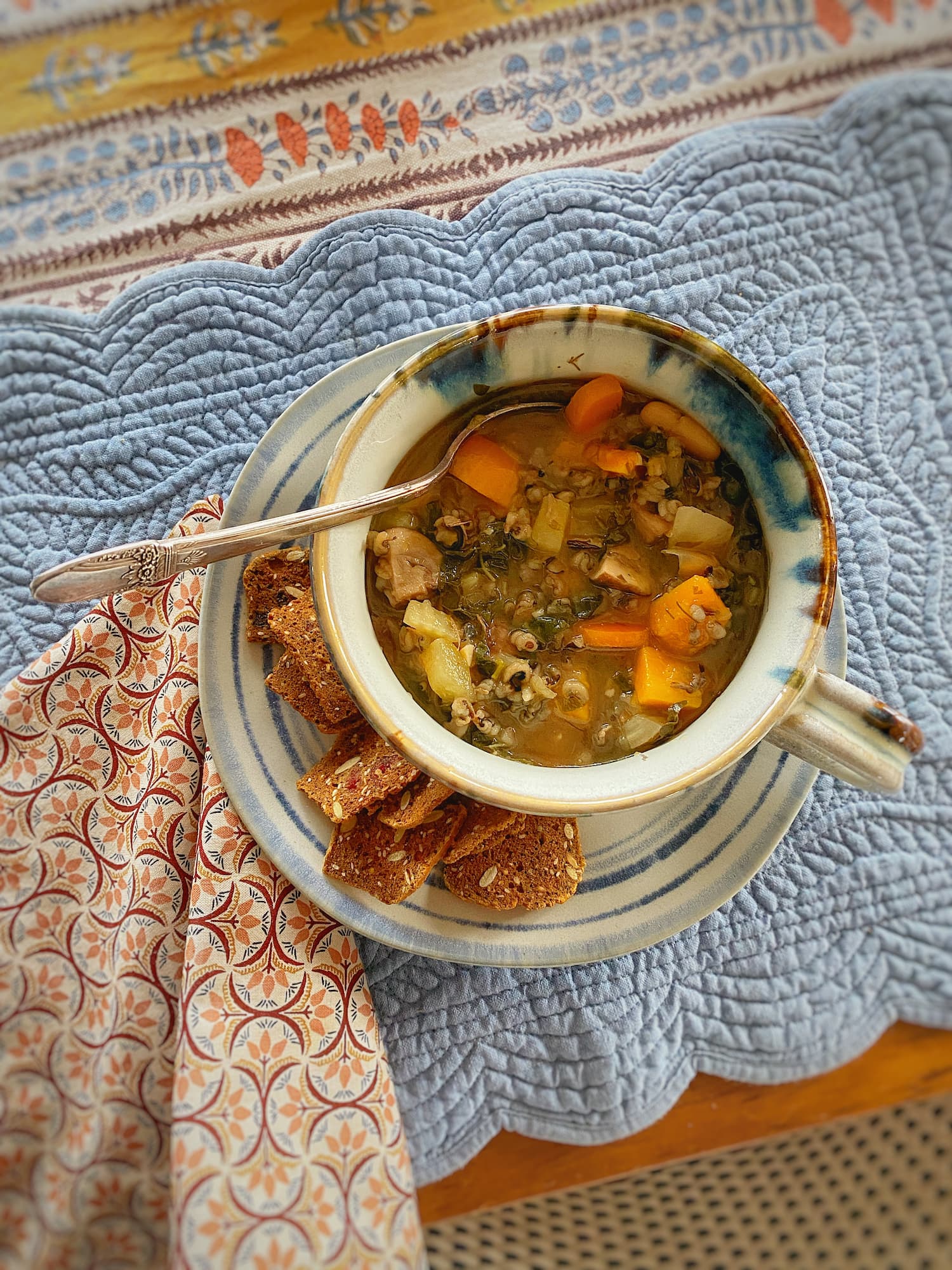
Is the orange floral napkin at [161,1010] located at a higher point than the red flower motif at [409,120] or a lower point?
lower

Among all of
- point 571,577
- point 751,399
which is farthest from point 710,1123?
point 751,399

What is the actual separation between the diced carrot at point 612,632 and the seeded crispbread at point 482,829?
0.33 meters

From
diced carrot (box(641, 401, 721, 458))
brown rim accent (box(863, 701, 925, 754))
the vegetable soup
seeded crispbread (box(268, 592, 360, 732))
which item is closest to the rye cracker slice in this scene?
seeded crispbread (box(268, 592, 360, 732))

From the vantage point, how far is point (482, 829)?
5.39ft

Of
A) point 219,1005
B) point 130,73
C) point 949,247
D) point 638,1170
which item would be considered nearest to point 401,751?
point 219,1005

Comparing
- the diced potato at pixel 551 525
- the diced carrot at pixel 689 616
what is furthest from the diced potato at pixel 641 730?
the diced potato at pixel 551 525

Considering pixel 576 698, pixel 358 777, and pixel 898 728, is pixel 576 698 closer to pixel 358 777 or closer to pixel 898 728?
pixel 358 777

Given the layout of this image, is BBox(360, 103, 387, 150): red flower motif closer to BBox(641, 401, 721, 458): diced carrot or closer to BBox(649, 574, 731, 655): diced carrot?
BBox(641, 401, 721, 458): diced carrot

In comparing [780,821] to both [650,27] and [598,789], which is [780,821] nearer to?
[598,789]

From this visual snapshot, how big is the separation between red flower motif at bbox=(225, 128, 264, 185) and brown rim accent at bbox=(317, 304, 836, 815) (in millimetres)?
940

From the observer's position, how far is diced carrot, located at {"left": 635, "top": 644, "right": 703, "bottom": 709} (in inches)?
63.0

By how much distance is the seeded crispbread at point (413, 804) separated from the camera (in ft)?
5.25

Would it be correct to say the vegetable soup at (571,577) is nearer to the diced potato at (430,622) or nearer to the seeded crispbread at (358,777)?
the diced potato at (430,622)

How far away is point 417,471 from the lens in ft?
5.29
